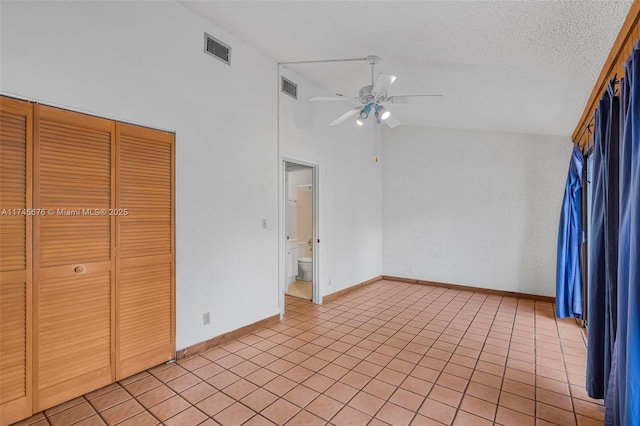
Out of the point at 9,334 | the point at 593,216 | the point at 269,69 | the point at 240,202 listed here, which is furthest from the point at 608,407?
the point at 269,69

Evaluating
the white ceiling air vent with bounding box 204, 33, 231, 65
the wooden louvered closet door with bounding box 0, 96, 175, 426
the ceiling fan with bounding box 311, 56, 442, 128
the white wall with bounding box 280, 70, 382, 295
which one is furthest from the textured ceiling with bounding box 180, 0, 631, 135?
the wooden louvered closet door with bounding box 0, 96, 175, 426

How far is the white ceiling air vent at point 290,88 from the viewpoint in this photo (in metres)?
4.09

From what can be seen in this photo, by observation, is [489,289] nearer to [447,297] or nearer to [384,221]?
[447,297]

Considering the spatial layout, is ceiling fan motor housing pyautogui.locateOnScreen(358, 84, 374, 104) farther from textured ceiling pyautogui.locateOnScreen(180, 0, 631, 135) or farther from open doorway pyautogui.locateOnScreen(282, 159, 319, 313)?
open doorway pyautogui.locateOnScreen(282, 159, 319, 313)

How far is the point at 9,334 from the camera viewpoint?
1971mm

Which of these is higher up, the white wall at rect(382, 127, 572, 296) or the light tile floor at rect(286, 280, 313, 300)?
the white wall at rect(382, 127, 572, 296)

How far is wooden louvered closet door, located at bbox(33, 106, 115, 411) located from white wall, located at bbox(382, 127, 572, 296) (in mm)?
5143

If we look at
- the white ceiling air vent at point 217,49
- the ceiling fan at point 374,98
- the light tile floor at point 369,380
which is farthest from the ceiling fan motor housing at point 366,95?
the light tile floor at point 369,380

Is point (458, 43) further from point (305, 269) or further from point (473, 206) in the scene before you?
point (305, 269)

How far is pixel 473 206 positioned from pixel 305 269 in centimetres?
337

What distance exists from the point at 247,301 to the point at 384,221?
12.5ft

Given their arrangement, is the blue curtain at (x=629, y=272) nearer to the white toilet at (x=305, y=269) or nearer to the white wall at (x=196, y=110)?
the white wall at (x=196, y=110)

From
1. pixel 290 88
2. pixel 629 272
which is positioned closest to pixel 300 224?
pixel 290 88

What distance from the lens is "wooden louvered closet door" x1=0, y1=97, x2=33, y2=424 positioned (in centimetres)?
195
